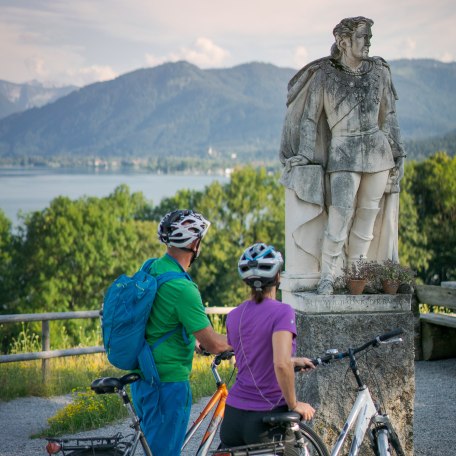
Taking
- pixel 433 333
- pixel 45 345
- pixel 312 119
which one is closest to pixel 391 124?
pixel 312 119

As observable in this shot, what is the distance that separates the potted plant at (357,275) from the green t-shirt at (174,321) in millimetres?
2395

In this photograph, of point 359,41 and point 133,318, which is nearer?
point 133,318

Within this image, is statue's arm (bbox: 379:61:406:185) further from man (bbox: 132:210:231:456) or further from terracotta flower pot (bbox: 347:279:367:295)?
man (bbox: 132:210:231:456)

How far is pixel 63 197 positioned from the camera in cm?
5022

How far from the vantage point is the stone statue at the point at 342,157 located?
6801 millimetres

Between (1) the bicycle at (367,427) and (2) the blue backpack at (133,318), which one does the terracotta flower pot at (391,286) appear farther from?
(2) the blue backpack at (133,318)

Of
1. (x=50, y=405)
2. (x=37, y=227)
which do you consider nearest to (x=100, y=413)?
(x=50, y=405)

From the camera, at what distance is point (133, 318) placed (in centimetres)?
443

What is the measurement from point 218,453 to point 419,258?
127 ft

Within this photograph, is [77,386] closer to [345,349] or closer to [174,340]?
[345,349]

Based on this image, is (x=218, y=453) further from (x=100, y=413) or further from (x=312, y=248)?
(x=100, y=413)

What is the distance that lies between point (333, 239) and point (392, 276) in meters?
0.52

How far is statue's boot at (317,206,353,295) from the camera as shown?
268 inches

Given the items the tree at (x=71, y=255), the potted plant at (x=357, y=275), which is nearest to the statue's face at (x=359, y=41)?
the potted plant at (x=357, y=275)
